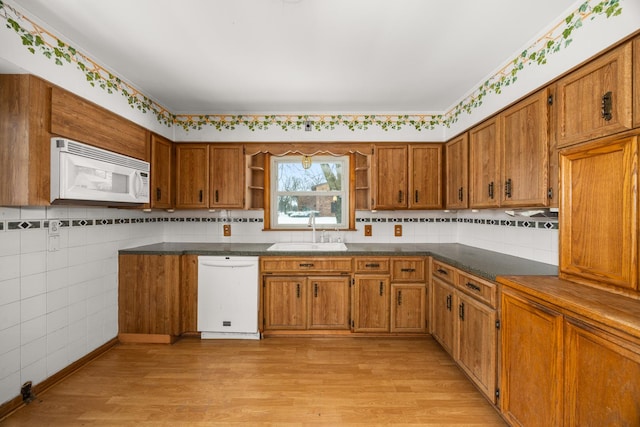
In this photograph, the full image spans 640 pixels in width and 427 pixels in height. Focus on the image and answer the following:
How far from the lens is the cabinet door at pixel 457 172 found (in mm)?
2768

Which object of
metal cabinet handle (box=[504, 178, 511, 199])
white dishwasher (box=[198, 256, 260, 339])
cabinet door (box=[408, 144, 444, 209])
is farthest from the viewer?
cabinet door (box=[408, 144, 444, 209])

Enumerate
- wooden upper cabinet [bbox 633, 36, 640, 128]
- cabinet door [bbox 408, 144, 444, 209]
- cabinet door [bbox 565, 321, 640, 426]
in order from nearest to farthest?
cabinet door [bbox 565, 321, 640, 426] → wooden upper cabinet [bbox 633, 36, 640, 128] → cabinet door [bbox 408, 144, 444, 209]

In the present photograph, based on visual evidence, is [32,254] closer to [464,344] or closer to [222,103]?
[222,103]

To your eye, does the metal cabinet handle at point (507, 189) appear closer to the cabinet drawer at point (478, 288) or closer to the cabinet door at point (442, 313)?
the cabinet drawer at point (478, 288)

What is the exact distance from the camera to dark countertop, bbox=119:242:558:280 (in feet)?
6.32

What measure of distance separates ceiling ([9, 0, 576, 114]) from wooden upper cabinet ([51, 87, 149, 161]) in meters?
0.41

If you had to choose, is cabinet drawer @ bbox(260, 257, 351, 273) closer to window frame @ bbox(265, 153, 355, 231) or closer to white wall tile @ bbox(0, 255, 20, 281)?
window frame @ bbox(265, 153, 355, 231)

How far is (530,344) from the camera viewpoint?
150 centimetres

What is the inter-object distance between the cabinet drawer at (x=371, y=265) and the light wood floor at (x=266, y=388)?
0.69 m

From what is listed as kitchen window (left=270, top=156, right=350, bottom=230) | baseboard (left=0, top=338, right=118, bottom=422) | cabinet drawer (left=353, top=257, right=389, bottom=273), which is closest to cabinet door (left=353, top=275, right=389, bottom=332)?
cabinet drawer (left=353, top=257, right=389, bottom=273)

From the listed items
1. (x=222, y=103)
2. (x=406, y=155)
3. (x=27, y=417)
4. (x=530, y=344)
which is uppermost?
(x=222, y=103)

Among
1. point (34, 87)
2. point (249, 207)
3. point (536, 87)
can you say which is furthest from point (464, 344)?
point (34, 87)

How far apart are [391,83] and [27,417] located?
11.6ft

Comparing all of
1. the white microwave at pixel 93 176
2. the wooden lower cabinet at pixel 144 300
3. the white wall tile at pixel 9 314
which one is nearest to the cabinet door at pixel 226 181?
the white microwave at pixel 93 176
